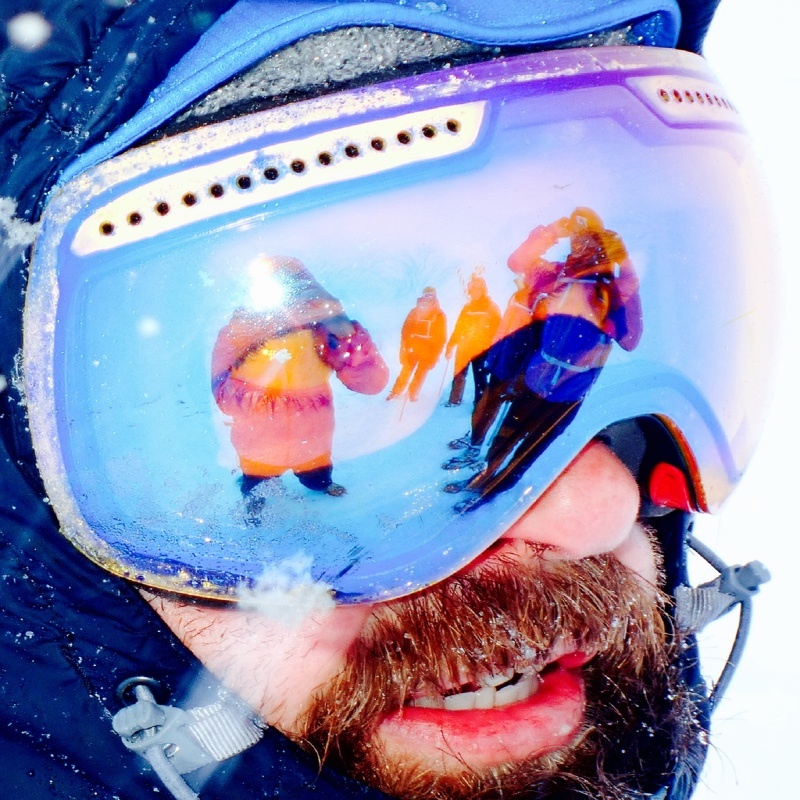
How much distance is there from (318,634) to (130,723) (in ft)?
1.03

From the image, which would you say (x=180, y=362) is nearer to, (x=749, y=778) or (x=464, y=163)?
(x=464, y=163)

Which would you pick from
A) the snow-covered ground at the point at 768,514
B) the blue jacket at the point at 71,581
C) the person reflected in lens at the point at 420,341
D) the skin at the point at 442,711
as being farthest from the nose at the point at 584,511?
the snow-covered ground at the point at 768,514

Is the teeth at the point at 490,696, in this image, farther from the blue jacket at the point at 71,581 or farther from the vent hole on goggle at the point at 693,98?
the vent hole on goggle at the point at 693,98

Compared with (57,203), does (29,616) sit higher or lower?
lower

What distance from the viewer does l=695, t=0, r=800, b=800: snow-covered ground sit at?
3.07 meters

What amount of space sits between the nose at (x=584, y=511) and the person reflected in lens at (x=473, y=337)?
12.4 inches

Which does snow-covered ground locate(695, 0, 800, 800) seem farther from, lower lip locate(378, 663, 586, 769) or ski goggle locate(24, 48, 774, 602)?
ski goggle locate(24, 48, 774, 602)

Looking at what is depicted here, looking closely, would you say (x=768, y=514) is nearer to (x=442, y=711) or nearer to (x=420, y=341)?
(x=442, y=711)

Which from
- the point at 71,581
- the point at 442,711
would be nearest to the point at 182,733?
the point at 71,581

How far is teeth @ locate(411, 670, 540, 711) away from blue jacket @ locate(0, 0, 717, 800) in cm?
18

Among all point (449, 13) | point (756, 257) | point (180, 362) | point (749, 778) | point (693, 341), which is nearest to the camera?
point (180, 362)

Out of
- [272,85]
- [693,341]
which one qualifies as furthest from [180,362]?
[693,341]

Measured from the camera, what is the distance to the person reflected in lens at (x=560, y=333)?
1156mm

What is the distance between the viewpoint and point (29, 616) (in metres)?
1.24
